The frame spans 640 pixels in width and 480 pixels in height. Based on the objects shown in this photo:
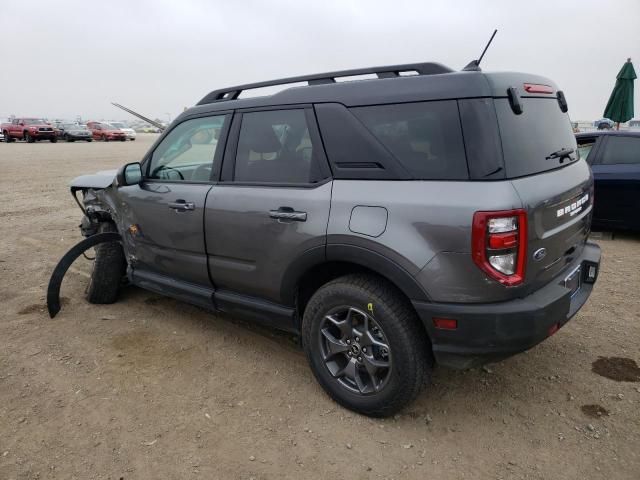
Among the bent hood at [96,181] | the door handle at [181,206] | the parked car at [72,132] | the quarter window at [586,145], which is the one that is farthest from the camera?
the parked car at [72,132]

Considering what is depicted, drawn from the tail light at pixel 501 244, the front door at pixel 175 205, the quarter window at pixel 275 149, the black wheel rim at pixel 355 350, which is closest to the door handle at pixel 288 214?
the quarter window at pixel 275 149

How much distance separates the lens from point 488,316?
2.24 meters

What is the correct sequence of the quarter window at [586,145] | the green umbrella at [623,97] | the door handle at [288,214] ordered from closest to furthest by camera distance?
the door handle at [288,214], the quarter window at [586,145], the green umbrella at [623,97]

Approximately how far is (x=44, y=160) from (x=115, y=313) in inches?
674

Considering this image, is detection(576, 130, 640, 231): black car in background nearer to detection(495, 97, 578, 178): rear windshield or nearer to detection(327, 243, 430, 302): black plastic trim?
detection(495, 97, 578, 178): rear windshield

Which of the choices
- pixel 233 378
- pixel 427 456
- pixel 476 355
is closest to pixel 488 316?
pixel 476 355

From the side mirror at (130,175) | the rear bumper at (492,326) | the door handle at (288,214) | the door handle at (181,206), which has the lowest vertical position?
the rear bumper at (492,326)

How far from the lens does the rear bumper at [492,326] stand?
225 centimetres

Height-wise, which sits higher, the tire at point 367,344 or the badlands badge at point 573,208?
the badlands badge at point 573,208

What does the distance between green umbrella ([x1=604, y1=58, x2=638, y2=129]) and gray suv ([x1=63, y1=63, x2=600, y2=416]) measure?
9.45 metres

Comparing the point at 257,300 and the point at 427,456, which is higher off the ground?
the point at 257,300

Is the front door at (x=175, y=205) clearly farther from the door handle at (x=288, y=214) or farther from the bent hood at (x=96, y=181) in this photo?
the door handle at (x=288, y=214)

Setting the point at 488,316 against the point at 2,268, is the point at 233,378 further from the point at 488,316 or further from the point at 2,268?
the point at 2,268

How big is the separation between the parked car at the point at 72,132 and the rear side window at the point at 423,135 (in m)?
36.1
